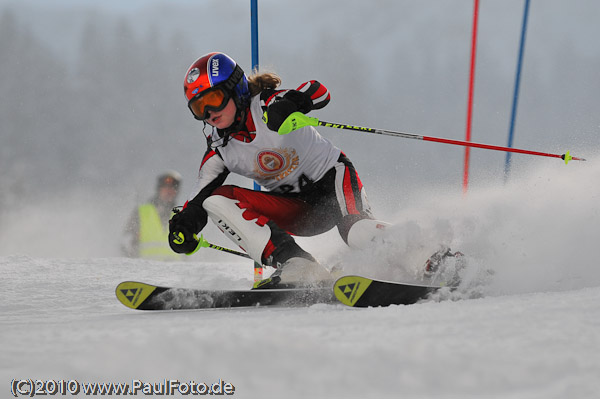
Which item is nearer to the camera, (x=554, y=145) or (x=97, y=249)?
(x=554, y=145)

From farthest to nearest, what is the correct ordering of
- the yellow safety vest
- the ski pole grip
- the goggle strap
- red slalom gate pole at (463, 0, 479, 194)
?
1. the yellow safety vest
2. red slalom gate pole at (463, 0, 479, 194)
3. the goggle strap
4. the ski pole grip

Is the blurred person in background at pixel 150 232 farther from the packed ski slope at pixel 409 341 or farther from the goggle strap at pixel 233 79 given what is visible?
the packed ski slope at pixel 409 341

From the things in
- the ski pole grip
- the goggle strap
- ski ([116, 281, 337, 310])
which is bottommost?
ski ([116, 281, 337, 310])

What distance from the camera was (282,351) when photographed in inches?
28.7

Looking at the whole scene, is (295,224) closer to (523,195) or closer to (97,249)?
(523,195)

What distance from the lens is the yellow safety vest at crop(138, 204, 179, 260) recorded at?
4.63 meters

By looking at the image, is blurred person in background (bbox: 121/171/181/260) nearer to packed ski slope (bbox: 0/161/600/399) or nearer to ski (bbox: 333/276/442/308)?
packed ski slope (bbox: 0/161/600/399)

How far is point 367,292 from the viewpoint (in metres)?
1.39

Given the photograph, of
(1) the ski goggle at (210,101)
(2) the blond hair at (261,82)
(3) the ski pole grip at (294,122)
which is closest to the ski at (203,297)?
(3) the ski pole grip at (294,122)

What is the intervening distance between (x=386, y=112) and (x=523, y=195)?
6.41 m

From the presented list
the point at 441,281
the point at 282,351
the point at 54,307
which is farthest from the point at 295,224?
the point at 282,351

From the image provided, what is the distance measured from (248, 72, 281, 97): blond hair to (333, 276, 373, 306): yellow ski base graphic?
97cm

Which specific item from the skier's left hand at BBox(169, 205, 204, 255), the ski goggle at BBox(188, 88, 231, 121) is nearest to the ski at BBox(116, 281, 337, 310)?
the skier's left hand at BBox(169, 205, 204, 255)

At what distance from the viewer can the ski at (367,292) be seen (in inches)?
54.5
